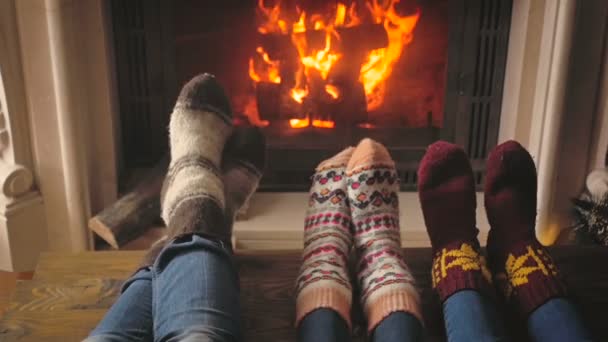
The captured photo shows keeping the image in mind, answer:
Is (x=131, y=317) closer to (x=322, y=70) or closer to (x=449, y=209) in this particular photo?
(x=449, y=209)

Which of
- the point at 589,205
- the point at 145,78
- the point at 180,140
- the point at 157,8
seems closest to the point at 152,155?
the point at 145,78

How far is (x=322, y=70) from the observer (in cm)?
178

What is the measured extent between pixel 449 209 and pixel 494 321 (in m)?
0.27

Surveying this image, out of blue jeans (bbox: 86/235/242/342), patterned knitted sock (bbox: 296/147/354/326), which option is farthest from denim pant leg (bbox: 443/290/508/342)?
blue jeans (bbox: 86/235/242/342)

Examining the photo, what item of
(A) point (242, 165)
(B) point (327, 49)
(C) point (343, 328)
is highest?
(B) point (327, 49)

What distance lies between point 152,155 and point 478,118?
888mm

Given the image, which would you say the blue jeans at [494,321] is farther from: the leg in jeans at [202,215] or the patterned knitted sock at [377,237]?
the leg in jeans at [202,215]

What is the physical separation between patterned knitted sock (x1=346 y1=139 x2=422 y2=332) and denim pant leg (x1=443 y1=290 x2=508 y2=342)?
0.05m

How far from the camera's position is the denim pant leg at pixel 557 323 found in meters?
0.88

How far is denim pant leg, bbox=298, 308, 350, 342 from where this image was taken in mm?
900

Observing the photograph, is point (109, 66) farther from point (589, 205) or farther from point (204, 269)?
point (589, 205)

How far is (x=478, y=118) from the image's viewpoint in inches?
69.2

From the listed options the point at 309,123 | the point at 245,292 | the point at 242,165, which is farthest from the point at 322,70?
the point at 245,292

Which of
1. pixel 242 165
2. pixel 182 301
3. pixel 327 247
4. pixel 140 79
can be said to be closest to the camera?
pixel 182 301
